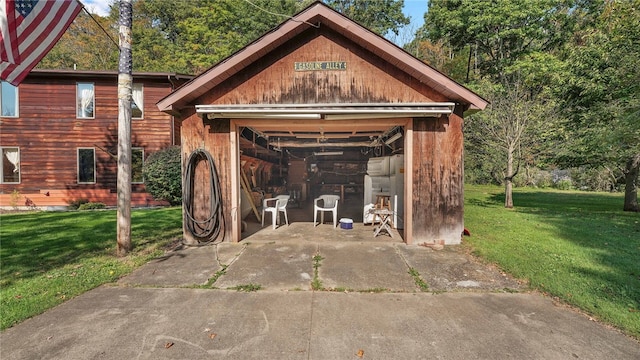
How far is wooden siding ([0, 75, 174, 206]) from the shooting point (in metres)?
13.2

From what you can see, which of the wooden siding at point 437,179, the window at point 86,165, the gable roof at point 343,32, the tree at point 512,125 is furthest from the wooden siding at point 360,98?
the window at point 86,165

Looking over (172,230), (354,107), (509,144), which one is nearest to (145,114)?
(172,230)

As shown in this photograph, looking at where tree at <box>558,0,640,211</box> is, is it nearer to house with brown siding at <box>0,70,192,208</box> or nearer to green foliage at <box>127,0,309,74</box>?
house with brown siding at <box>0,70,192,208</box>

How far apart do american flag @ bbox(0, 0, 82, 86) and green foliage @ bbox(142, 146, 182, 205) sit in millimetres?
7823

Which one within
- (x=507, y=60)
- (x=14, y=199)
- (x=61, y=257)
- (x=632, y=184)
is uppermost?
(x=507, y=60)

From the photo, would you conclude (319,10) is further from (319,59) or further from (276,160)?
(276,160)

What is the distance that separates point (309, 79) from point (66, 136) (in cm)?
1405

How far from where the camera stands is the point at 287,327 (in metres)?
3.13

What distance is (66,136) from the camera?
1352cm

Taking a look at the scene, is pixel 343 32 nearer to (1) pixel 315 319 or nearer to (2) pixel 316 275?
(2) pixel 316 275

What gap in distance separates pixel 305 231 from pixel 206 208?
105 inches

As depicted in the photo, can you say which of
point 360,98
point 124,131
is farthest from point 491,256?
point 124,131

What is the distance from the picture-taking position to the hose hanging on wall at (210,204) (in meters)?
6.36

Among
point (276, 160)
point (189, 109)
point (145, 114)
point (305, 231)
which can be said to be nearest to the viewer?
point (189, 109)
